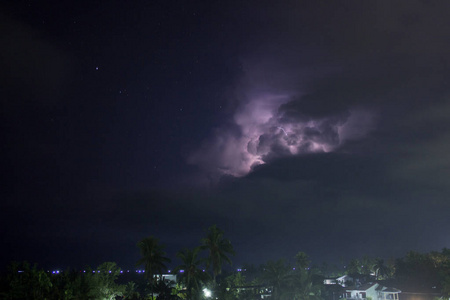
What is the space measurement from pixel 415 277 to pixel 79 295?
84.6m

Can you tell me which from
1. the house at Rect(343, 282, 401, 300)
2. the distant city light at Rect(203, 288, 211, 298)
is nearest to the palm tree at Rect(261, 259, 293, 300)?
the house at Rect(343, 282, 401, 300)

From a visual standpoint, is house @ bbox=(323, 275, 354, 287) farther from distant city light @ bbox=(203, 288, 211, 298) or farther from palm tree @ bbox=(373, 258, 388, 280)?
distant city light @ bbox=(203, 288, 211, 298)

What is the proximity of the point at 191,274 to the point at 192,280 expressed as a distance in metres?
1.01

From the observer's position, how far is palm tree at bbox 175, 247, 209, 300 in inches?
2368

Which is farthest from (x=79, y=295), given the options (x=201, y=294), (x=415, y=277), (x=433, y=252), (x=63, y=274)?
(x=433, y=252)

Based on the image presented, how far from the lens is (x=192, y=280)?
6016cm

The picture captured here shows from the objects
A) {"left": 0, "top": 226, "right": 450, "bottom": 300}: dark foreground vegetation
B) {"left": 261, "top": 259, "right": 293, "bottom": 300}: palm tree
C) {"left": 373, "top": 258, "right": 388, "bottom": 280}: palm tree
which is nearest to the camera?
{"left": 0, "top": 226, "right": 450, "bottom": 300}: dark foreground vegetation

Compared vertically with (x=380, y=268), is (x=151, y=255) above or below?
above

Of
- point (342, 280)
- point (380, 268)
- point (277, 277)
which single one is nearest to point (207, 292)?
point (277, 277)

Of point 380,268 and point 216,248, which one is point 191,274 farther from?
point 380,268

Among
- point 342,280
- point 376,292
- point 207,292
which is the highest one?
point 207,292

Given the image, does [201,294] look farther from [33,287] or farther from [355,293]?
[355,293]

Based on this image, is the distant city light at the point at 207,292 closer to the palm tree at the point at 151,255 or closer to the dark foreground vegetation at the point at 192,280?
the dark foreground vegetation at the point at 192,280

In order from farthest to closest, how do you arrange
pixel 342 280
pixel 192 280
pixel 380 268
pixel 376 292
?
pixel 380 268
pixel 342 280
pixel 376 292
pixel 192 280
